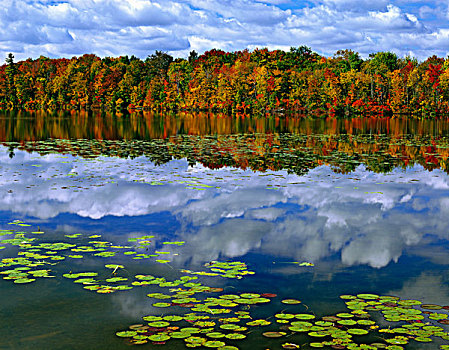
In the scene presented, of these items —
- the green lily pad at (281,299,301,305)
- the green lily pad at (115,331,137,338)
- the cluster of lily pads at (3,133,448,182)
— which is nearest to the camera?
the green lily pad at (115,331,137,338)

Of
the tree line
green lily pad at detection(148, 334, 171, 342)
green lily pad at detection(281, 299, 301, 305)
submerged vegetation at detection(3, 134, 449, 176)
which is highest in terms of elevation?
the tree line

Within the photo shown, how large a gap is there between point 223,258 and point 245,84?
68347 mm

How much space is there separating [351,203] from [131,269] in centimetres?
603

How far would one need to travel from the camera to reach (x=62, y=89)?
9612cm

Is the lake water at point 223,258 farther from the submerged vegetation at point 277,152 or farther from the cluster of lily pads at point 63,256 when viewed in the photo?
the submerged vegetation at point 277,152

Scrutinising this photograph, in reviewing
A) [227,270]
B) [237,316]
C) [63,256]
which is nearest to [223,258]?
[227,270]

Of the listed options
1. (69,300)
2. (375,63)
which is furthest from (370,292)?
(375,63)

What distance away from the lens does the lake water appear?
16.3ft

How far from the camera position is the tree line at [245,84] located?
70113 mm

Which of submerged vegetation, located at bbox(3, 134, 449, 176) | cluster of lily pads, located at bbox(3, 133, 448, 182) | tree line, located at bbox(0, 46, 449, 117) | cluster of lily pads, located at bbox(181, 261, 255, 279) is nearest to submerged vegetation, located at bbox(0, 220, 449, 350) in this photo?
cluster of lily pads, located at bbox(181, 261, 255, 279)

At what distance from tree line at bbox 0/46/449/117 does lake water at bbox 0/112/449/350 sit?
5779 centimetres

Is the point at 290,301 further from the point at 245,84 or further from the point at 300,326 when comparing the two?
the point at 245,84

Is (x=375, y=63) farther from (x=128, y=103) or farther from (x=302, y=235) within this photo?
(x=302, y=235)

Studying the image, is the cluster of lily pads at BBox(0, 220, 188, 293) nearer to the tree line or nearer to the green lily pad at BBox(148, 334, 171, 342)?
the green lily pad at BBox(148, 334, 171, 342)
